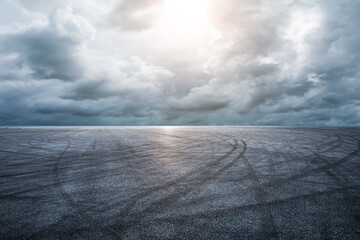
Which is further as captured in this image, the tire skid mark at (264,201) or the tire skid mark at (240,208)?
the tire skid mark at (240,208)

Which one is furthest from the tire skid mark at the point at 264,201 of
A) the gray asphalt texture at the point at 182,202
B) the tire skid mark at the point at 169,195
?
the tire skid mark at the point at 169,195

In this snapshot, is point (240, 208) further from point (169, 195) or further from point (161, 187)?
point (161, 187)

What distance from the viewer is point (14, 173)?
842 centimetres

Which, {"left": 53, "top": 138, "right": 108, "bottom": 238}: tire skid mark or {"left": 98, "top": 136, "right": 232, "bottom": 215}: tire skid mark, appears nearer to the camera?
{"left": 53, "top": 138, "right": 108, "bottom": 238}: tire skid mark

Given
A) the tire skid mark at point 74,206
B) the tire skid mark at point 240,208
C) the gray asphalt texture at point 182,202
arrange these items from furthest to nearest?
1. the tire skid mark at point 240,208
2. the tire skid mark at point 74,206
3. the gray asphalt texture at point 182,202

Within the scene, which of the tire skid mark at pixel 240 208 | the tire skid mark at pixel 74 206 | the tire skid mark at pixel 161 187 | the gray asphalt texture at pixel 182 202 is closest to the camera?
the gray asphalt texture at pixel 182 202

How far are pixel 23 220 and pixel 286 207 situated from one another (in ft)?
20.3

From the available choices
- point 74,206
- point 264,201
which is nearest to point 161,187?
point 74,206

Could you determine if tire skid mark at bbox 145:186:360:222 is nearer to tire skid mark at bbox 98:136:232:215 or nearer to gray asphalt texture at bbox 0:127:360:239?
gray asphalt texture at bbox 0:127:360:239

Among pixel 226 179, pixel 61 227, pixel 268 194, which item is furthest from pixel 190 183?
pixel 61 227

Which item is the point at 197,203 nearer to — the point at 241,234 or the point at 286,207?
the point at 241,234

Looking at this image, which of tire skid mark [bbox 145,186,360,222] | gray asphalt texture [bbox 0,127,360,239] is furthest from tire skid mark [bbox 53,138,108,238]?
tire skid mark [bbox 145,186,360,222]

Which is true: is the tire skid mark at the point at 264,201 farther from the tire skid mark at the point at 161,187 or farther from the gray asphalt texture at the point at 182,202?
the tire skid mark at the point at 161,187

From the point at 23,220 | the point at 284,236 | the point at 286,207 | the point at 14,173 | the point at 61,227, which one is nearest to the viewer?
the point at 284,236
